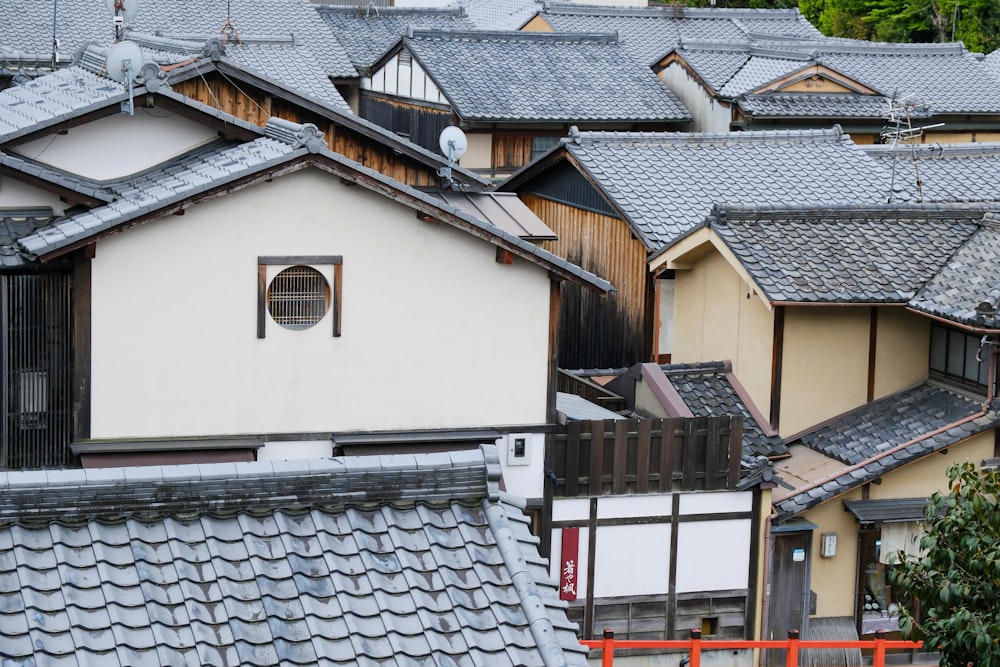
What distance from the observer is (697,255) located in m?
20.0

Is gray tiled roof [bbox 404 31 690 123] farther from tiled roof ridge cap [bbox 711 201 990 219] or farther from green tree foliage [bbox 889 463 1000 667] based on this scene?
green tree foliage [bbox 889 463 1000 667]

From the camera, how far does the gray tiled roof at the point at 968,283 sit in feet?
56.5

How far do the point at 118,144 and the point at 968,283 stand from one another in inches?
413

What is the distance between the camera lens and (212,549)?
26.8ft

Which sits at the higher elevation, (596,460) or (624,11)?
(624,11)

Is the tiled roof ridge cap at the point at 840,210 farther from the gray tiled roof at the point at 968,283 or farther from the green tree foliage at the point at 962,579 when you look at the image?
the green tree foliage at the point at 962,579

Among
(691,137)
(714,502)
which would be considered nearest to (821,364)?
(714,502)

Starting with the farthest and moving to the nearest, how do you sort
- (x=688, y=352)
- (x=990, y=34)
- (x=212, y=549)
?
(x=990, y=34) < (x=688, y=352) < (x=212, y=549)

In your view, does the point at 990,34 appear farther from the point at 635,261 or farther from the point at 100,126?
the point at 100,126

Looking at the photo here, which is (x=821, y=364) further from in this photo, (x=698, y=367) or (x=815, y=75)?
(x=815, y=75)

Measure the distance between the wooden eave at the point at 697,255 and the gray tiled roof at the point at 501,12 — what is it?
Answer: 3080 centimetres

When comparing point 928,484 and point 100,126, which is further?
point 928,484

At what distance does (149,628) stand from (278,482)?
122cm

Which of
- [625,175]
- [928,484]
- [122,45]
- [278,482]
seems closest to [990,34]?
[625,175]
